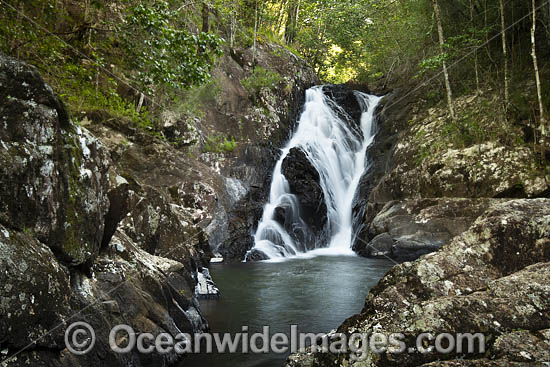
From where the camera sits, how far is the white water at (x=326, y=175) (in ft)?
47.7

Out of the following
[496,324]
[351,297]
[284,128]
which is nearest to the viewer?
[496,324]

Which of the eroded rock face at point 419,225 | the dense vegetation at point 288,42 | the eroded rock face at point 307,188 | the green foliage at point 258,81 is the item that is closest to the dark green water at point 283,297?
the eroded rock face at point 419,225

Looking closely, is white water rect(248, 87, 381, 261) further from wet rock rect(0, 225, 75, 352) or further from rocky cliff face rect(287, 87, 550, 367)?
wet rock rect(0, 225, 75, 352)

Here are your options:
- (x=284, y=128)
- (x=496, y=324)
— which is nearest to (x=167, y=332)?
(x=496, y=324)

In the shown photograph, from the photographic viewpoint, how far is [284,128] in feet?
61.5

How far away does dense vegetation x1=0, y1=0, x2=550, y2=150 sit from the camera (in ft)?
18.9

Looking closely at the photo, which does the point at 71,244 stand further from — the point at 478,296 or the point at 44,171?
the point at 478,296

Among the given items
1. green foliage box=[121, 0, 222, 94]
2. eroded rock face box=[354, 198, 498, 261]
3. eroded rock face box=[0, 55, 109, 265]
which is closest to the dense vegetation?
green foliage box=[121, 0, 222, 94]

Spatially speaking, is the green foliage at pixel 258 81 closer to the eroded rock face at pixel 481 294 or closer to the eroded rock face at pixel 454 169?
the eroded rock face at pixel 454 169

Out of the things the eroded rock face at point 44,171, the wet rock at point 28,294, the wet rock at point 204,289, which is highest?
the eroded rock face at point 44,171

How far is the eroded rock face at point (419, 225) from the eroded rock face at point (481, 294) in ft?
23.4

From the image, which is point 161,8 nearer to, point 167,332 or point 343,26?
point 167,332

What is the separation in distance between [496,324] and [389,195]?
12.2 meters

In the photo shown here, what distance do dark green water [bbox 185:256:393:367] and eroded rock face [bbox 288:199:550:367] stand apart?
7.45 ft
